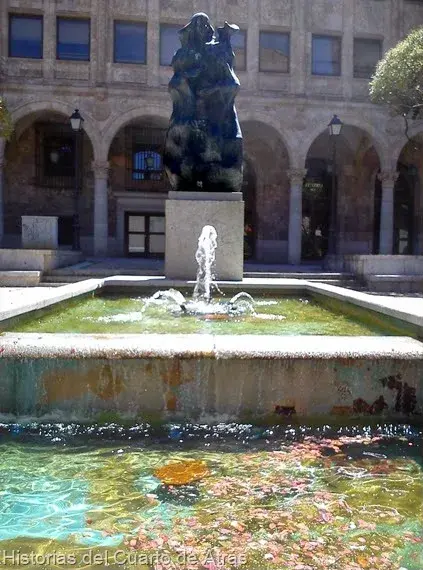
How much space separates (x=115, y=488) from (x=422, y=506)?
1362 millimetres

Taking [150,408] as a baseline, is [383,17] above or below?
above

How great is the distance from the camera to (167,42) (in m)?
21.2

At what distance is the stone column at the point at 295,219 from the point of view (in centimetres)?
2080

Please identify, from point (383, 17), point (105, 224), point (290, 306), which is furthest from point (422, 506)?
point (383, 17)

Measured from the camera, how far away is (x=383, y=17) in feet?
72.8

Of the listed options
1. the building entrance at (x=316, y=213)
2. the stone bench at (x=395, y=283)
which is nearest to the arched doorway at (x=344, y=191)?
the building entrance at (x=316, y=213)

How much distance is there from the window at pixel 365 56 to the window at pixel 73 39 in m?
10.5

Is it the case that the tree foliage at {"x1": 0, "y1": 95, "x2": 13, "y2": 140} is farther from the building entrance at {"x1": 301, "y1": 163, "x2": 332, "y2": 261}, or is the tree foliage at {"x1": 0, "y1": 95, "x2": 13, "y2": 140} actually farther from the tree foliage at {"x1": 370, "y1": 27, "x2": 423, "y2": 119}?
the building entrance at {"x1": 301, "y1": 163, "x2": 332, "y2": 261}

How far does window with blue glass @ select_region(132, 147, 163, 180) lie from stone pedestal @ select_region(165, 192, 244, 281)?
1518 centimetres

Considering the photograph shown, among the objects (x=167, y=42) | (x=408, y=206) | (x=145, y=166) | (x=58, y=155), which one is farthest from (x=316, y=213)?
(x=58, y=155)

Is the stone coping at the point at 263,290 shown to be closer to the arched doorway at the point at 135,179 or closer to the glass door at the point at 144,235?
the arched doorway at the point at 135,179

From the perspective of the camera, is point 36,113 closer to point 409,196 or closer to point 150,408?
point 409,196

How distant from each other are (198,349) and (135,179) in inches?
831

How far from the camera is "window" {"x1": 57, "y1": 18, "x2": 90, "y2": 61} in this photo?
2076 centimetres
